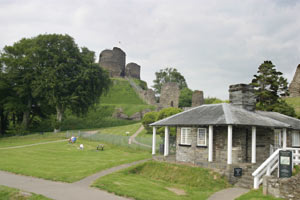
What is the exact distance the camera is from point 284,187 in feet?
38.3

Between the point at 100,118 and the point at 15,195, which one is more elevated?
the point at 100,118

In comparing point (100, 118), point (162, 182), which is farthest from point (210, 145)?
point (100, 118)

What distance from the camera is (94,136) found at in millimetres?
33000

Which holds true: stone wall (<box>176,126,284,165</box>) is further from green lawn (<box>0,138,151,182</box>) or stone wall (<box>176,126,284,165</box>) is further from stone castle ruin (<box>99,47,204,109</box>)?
stone castle ruin (<box>99,47,204,109</box>)

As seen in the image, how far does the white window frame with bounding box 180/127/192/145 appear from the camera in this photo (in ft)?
61.5

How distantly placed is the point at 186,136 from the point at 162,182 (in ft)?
14.4

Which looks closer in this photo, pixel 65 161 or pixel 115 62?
pixel 65 161

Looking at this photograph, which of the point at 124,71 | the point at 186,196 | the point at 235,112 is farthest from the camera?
the point at 124,71

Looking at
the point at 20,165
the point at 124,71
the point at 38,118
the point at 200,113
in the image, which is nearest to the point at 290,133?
the point at 200,113

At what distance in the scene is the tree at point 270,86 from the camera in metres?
29.3

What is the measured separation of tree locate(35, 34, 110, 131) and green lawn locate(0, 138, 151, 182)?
1305 centimetres

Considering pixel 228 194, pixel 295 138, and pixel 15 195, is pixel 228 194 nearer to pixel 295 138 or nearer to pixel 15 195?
pixel 15 195

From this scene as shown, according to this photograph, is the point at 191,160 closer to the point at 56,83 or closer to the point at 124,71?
the point at 56,83

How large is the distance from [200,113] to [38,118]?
42.9 m
